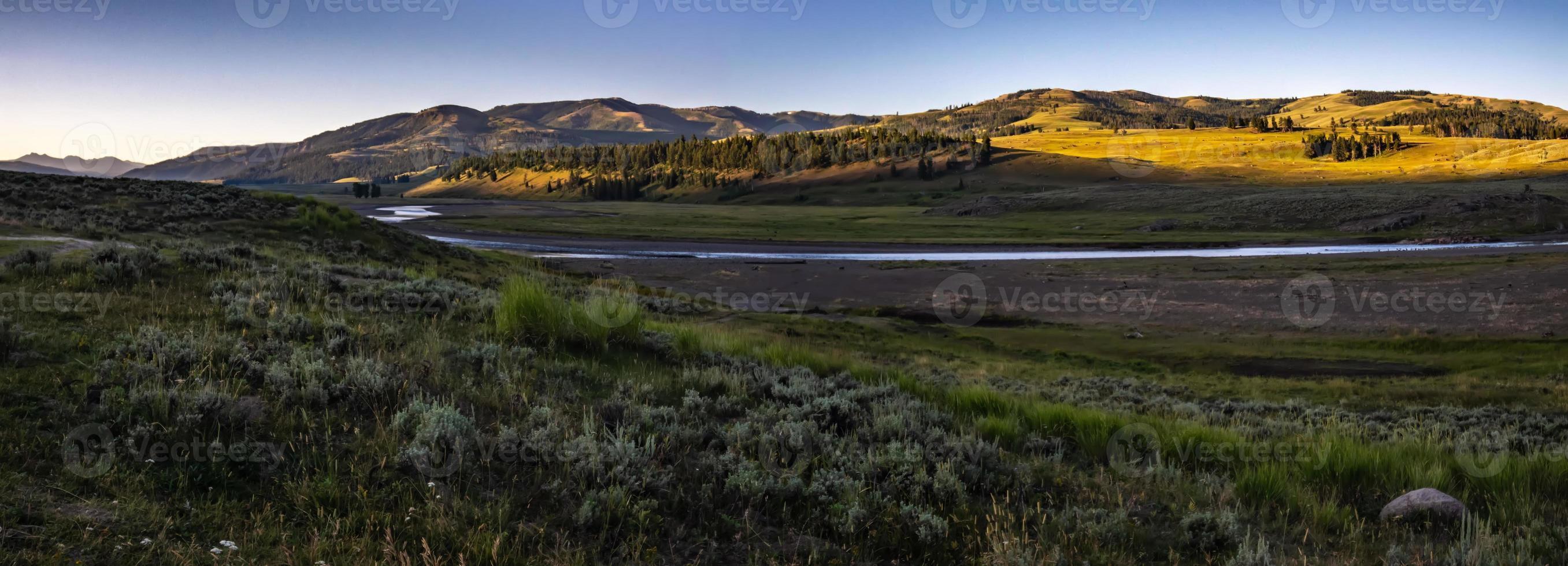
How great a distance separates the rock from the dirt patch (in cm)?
1944

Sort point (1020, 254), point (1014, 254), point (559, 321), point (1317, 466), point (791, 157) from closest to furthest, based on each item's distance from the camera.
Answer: point (1317, 466) < point (559, 321) < point (1020, 254) < point (1014, 254) < point (791, 157)

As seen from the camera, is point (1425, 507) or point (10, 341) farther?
point (10, 341)

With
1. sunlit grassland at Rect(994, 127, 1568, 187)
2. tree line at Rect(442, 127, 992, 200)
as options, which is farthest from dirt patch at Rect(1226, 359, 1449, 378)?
tree line at Rect(442, 127, 992, 200)

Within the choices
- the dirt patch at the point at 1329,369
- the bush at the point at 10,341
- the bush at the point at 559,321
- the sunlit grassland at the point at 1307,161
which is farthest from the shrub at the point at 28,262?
the sunlit grassland at the point at 1307,161

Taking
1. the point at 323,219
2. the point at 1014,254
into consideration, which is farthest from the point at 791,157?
the point at 323,219

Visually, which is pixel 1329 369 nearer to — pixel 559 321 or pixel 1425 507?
pixel 1425 507

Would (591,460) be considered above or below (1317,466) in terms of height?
above

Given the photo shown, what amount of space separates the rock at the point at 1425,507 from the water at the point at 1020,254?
49.9 metres

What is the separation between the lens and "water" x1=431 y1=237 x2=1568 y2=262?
184 ft

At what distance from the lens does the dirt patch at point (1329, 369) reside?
2220 centimetres

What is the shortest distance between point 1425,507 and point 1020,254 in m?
58.1

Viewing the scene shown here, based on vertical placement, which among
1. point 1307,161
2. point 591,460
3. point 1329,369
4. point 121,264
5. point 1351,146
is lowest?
point 1329,369

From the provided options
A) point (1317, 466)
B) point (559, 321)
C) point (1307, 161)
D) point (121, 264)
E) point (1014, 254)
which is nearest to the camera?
point (1317, 466)

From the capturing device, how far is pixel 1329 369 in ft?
74.8
